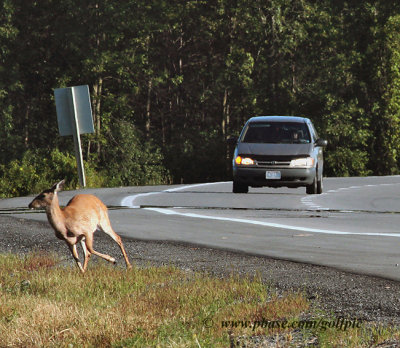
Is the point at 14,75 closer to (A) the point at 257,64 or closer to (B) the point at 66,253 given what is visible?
(A) the point at 257,64

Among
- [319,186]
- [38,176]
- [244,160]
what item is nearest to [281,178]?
[244,160]

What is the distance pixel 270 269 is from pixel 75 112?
18.3 metres

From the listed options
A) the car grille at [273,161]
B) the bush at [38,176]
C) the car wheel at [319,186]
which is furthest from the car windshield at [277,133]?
the bush at [38,176]

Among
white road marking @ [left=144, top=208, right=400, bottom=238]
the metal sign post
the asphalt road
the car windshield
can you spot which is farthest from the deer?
the metal sign post

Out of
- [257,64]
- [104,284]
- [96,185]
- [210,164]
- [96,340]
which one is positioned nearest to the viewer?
[96,340]

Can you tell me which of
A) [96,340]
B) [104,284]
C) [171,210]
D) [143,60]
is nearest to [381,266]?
[104,284]

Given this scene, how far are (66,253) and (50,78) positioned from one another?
38757mm

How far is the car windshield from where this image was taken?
76.9 feet

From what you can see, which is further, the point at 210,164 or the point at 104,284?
the point at 210,164

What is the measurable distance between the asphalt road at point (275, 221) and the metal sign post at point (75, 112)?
2.47 m

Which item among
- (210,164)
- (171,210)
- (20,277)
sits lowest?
(210,164)

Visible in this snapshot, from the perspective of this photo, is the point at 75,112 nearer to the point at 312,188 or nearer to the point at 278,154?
the point at 312,188

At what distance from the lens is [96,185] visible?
1385 inches

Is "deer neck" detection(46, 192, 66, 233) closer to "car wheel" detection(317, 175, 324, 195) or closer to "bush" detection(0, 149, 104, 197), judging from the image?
"car wheel" detection(317, 175, 324, 195)
